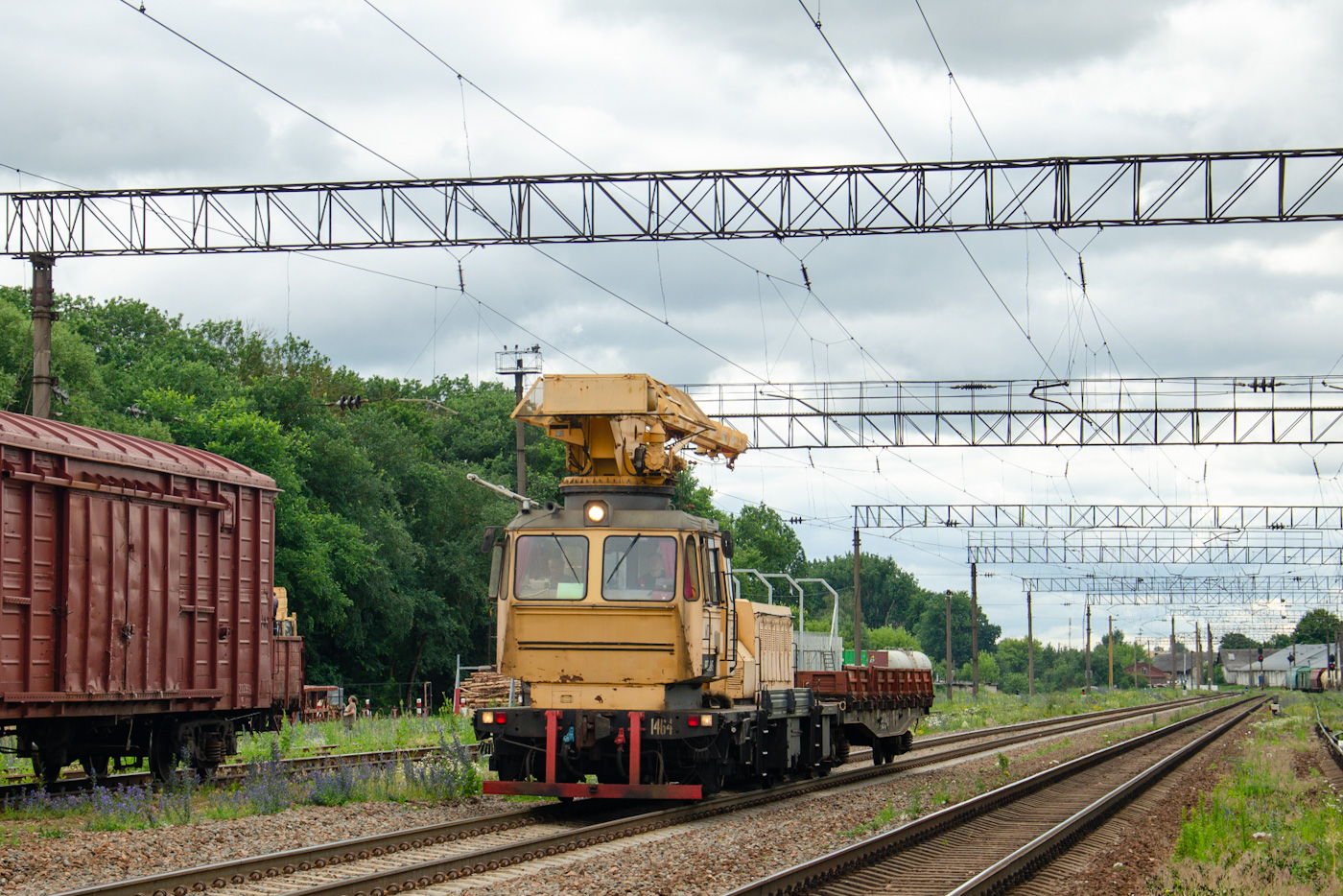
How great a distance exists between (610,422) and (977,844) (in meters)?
5.95

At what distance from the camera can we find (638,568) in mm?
14359

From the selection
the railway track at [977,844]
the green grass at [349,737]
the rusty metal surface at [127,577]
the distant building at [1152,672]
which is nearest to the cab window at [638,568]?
the railway track at [977,844]

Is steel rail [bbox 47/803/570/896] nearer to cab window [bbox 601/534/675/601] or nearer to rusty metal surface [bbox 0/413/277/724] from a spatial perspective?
cab window [bbox 601/534/675/601]

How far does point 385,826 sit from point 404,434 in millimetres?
45069

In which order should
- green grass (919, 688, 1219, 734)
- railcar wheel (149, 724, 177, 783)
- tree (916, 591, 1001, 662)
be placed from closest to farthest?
1. railcar wheel (149, 724, 177, 783)
2. green grass (919, 688, 1219, 734)
3. tree (916, 591, 1001, 662)

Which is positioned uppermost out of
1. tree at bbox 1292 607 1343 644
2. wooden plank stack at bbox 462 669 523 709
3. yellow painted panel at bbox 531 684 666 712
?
yellow painted panel at bbox 531 684 666 712

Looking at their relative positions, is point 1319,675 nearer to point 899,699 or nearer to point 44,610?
point 899,699

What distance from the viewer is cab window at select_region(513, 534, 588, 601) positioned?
47.3 ft

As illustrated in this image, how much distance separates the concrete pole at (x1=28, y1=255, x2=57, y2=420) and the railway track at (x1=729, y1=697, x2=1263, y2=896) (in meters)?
13.0

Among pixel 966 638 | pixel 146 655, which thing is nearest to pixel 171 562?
pixel 146 655

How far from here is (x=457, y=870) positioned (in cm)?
1011

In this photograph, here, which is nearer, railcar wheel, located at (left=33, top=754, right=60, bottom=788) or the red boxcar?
the red boxcar

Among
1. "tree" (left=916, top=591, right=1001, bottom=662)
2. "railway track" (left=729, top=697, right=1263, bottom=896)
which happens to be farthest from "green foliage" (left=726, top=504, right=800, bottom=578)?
"railway track" (left=729, top=697, right=1263, bottom=896)

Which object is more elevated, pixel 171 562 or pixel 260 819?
pixel 171 562
